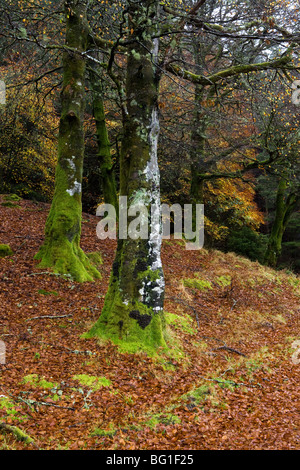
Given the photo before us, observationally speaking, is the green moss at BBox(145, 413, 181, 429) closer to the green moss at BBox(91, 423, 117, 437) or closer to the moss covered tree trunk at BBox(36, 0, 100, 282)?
the green moss at BBox(91, 423, 117, 437)

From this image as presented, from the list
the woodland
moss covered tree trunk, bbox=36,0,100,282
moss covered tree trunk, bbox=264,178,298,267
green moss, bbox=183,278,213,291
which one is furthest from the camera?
moss covered tree trunk, bbox=264,178,298,267

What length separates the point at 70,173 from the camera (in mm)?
9438

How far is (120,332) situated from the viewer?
6.21 metres

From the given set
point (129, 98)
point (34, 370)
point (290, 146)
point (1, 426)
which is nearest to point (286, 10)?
point (290, 146)

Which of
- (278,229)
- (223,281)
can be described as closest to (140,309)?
(223,281)

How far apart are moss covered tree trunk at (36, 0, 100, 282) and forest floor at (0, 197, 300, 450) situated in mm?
613

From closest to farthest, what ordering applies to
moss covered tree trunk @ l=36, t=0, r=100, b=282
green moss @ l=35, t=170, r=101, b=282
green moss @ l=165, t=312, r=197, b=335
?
1. green moss @ l=165, t=312, r=197, b=335
2. green moss @ l=35, t=170, r=101, b=282
3. moss covered tree trunk @ l=36, t=0, r=100, b=282

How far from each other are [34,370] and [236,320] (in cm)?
582

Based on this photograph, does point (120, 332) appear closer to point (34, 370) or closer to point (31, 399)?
point (34, 370)

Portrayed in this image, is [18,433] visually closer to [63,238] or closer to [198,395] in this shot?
[198,395]

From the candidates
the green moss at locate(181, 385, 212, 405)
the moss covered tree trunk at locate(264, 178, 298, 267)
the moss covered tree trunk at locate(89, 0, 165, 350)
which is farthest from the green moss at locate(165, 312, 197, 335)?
the moss covered tree trunk at locate(264, 178, 298, 267)

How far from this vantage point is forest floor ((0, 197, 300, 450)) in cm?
415

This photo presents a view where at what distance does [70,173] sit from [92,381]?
5.79m

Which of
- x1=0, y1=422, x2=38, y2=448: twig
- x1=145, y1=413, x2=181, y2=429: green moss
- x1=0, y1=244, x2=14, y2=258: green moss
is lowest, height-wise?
x1=145, y1=413, x2=181, y2=429: green moss
